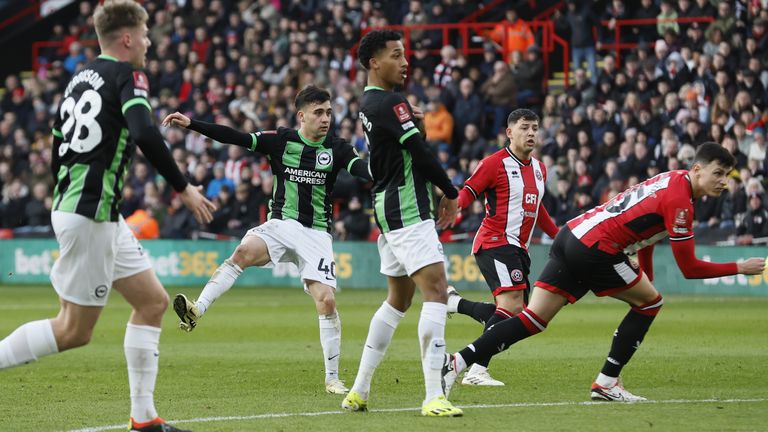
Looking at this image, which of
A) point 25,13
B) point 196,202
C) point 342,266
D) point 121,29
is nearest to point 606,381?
point 196,202

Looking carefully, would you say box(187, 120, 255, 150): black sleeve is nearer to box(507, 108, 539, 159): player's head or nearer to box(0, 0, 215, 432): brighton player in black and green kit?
box(507, 108, 539, 159): player's head

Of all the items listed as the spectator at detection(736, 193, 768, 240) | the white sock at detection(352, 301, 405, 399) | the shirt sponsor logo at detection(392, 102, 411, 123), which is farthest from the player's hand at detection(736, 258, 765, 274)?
the spectator at detection(736, 193, 768, 240)

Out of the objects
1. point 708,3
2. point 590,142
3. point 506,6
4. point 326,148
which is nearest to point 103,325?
point 326,148

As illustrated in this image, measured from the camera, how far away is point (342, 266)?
2503cm

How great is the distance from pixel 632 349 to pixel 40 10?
30.5 meters

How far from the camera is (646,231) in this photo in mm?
8805

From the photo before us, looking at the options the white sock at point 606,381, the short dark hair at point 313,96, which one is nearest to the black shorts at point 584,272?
the white sock at point 606,381

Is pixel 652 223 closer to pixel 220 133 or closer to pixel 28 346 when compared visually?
pixel 220 133

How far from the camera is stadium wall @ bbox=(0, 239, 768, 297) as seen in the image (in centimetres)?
2194

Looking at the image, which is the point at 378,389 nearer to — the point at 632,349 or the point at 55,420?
the point at 632,349

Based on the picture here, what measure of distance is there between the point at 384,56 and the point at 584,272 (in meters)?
2.12

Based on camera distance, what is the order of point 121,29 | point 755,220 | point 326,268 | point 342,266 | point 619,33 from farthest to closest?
point 619,33 < point 342,266 < point 755,220 < point 326,268 < point 121,29

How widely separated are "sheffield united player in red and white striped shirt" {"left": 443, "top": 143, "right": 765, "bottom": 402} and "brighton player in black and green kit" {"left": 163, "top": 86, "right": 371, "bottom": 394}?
1.92 meters

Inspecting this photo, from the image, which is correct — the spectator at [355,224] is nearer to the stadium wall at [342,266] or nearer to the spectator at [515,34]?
the stadium wall at [342,266]
